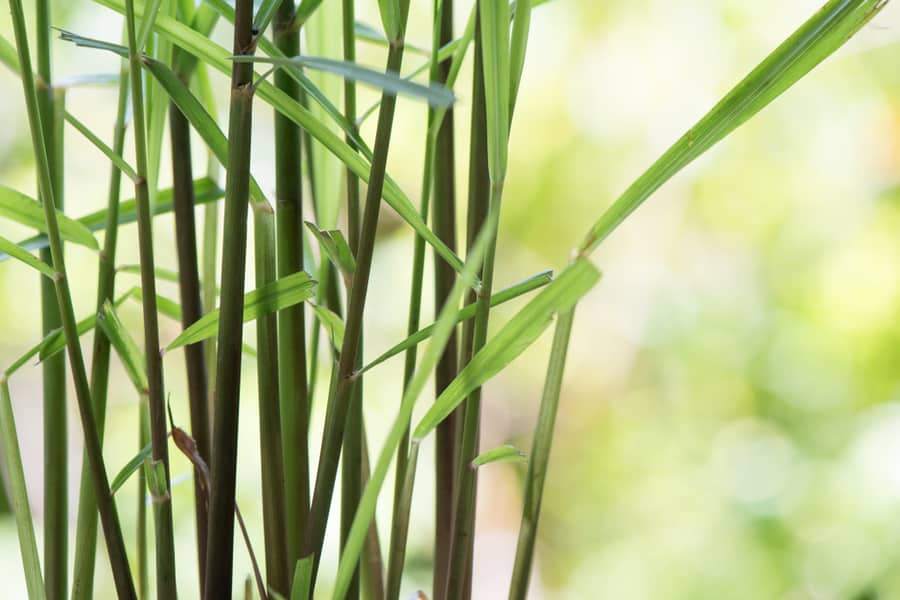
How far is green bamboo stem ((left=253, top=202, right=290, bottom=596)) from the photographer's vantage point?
168 millimetres

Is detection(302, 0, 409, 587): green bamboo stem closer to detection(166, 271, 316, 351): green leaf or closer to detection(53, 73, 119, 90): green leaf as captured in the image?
detection(166, 271, 316, 351): green leaf

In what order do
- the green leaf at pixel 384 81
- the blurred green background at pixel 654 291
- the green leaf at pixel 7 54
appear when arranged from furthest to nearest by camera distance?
the blurred green background at pixel 654 291
the green leaf at pixel 7 54
the green leaf at pixel 384 81

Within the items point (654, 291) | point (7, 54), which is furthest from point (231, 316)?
point (654, 291)

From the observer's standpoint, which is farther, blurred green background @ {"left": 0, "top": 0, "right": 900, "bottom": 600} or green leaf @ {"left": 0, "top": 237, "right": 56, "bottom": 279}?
blurred green background @ {"left": 0, "top": 0, "right": 900, "bottom": 600}

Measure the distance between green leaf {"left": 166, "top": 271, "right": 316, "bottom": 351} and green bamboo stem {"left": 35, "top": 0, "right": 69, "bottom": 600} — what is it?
57mm

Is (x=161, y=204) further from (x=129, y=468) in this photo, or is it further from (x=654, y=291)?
(x=654, y=291)

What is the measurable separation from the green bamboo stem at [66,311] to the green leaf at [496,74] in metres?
0.08

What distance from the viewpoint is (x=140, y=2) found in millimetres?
181

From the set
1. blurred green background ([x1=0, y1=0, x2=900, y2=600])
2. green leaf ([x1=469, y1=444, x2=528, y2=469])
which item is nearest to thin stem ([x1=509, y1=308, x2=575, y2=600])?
green leaf ([x1=469, y1=444, x2=528, y2=469])

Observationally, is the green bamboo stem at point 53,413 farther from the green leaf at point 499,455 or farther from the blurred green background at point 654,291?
the blurred green background at point 654,291

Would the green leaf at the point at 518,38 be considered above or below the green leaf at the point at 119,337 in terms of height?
above

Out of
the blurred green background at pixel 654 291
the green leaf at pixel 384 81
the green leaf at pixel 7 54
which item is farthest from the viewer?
the blurred green background at pixel 654 291

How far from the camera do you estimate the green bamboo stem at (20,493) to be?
183 mm

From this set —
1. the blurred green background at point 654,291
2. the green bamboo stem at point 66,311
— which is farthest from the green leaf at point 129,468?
the blurred green background at point 654,291
